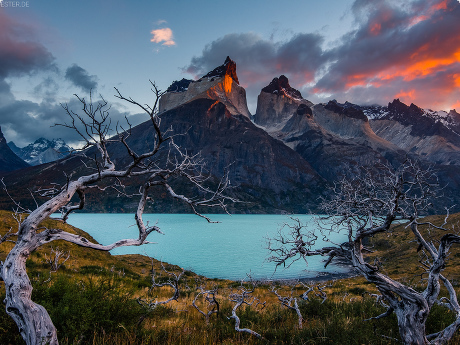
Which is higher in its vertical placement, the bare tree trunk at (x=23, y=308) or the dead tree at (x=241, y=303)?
the bare tree trunk at (x=23, y=308)

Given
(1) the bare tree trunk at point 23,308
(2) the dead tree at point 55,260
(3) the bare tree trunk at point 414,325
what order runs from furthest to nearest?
(2) the dead tree at point 55,260
(3) the bare tree trunk at point 414,325
(1) the bare tree trunk at point 23,308

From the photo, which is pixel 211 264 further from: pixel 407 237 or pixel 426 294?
pixel 426 294

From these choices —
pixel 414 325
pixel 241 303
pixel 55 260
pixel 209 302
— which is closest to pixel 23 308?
pixel 241 303

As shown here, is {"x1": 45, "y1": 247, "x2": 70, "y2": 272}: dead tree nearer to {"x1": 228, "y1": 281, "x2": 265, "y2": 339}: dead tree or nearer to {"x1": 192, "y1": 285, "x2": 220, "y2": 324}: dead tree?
{"x1": 192, "y1": 285, "x2": 220, "y2": 324}: dead tree

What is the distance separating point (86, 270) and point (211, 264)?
32.0 m

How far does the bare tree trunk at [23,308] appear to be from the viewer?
14.4 ft

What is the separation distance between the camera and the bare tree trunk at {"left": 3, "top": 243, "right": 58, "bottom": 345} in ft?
14.4

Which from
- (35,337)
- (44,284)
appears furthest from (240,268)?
(35,337)

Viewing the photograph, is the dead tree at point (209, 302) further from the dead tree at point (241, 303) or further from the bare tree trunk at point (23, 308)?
the bare tree trunk at point (23, 308)

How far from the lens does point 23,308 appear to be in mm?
4543

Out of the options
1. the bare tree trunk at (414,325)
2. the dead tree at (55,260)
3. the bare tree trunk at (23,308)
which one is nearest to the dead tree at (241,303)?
the bare tree trunk at (414,325)

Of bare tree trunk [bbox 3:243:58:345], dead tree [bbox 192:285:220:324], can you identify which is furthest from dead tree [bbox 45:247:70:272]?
bare tree trunk [bbox 3:243:58:345]

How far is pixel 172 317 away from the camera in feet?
29.8

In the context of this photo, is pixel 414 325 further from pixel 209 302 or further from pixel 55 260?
pixel 55 260
